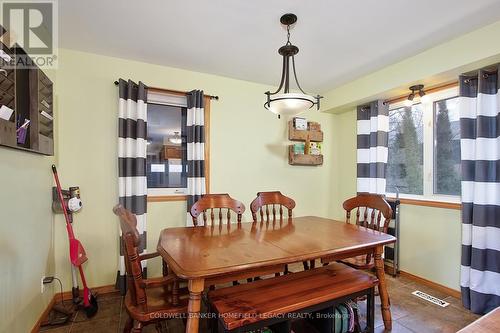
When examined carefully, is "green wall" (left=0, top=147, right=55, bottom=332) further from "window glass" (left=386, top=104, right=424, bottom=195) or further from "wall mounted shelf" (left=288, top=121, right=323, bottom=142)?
"window glass" (left=386, top=104, right=424, bottom=195)

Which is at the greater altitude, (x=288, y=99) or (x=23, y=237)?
(x=288, y=99)

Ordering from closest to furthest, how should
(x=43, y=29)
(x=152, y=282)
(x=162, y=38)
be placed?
(x=152, y=282) → (x=43, y=29) → (x=162, y=38)

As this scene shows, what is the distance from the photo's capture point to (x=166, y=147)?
2.78 meters

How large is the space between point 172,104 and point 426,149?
9.63 ft


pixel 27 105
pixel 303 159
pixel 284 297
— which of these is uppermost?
pixel 27 105

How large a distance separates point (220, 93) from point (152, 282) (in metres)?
2.26

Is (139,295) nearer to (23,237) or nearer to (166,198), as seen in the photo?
(23,237)

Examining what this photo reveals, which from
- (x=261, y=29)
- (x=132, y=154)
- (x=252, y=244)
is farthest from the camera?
(x=132, y=154)

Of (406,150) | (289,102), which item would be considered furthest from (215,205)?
(406,150)

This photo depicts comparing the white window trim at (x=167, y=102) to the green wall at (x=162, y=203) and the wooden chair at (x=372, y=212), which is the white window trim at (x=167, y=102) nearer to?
the green wall at (x=162, y=203)

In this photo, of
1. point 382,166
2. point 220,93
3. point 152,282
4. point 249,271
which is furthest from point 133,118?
point 382,166

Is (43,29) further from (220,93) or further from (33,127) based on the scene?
(220,93)

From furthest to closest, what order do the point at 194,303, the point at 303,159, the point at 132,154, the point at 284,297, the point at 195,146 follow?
the point at 303,159, the point at 195,146, the point at 132,154, the point at 284,297, the point at 194,303

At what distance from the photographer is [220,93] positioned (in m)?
2.99
